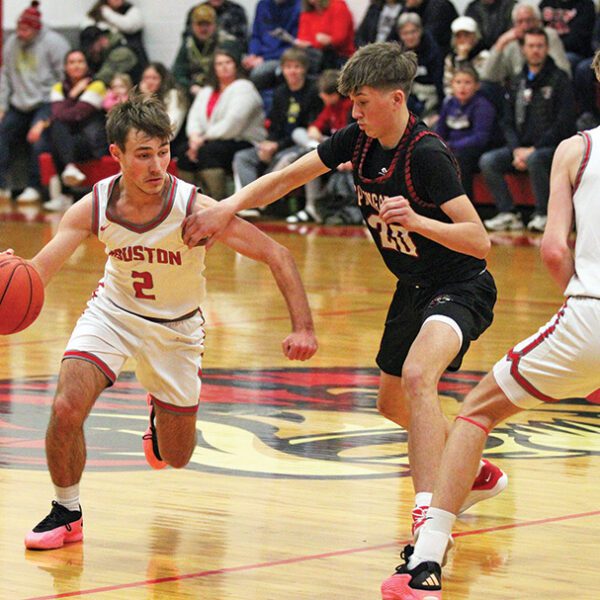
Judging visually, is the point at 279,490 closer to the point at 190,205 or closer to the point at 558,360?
the point at 190,205

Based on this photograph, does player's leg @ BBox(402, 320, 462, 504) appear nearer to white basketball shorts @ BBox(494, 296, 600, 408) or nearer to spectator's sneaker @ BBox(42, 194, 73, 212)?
white basketball shorts @ BBox(494, 296, 600, 408)

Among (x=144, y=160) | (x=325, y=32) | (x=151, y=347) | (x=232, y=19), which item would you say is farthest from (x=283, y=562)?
(x=232, y=19)

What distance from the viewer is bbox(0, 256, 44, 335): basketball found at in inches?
191

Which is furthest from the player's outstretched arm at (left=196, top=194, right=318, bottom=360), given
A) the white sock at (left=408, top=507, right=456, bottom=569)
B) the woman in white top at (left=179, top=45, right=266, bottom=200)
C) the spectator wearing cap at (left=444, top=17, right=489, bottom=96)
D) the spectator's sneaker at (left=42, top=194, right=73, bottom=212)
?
the spectator's sneaker at (left=42, top=194, right=73, bottom=212)

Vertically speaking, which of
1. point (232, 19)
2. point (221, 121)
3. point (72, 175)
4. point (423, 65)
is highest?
point (232, 19)

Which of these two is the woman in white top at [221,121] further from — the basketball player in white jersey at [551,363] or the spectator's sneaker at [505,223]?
the basketball player in white jersey at [551,363]

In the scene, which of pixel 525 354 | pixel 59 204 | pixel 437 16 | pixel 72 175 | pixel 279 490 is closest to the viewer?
pixel 525 354

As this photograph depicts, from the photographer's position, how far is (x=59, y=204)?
59.2ft

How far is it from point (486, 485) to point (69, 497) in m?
1.51

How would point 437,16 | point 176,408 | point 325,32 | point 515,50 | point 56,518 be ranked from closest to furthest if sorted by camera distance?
point 56,518
point 176,408
point 515,50
point 437,16
point 325,32

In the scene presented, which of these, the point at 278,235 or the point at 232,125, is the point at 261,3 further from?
the point at 278,235

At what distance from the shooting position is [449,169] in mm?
4828

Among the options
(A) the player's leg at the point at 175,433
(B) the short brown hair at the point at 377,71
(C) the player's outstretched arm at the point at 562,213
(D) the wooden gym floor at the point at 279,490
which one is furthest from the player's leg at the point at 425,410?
(A) the player's leg at the point at 175,433

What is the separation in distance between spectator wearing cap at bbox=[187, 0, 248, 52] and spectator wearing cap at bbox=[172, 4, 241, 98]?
13cm
